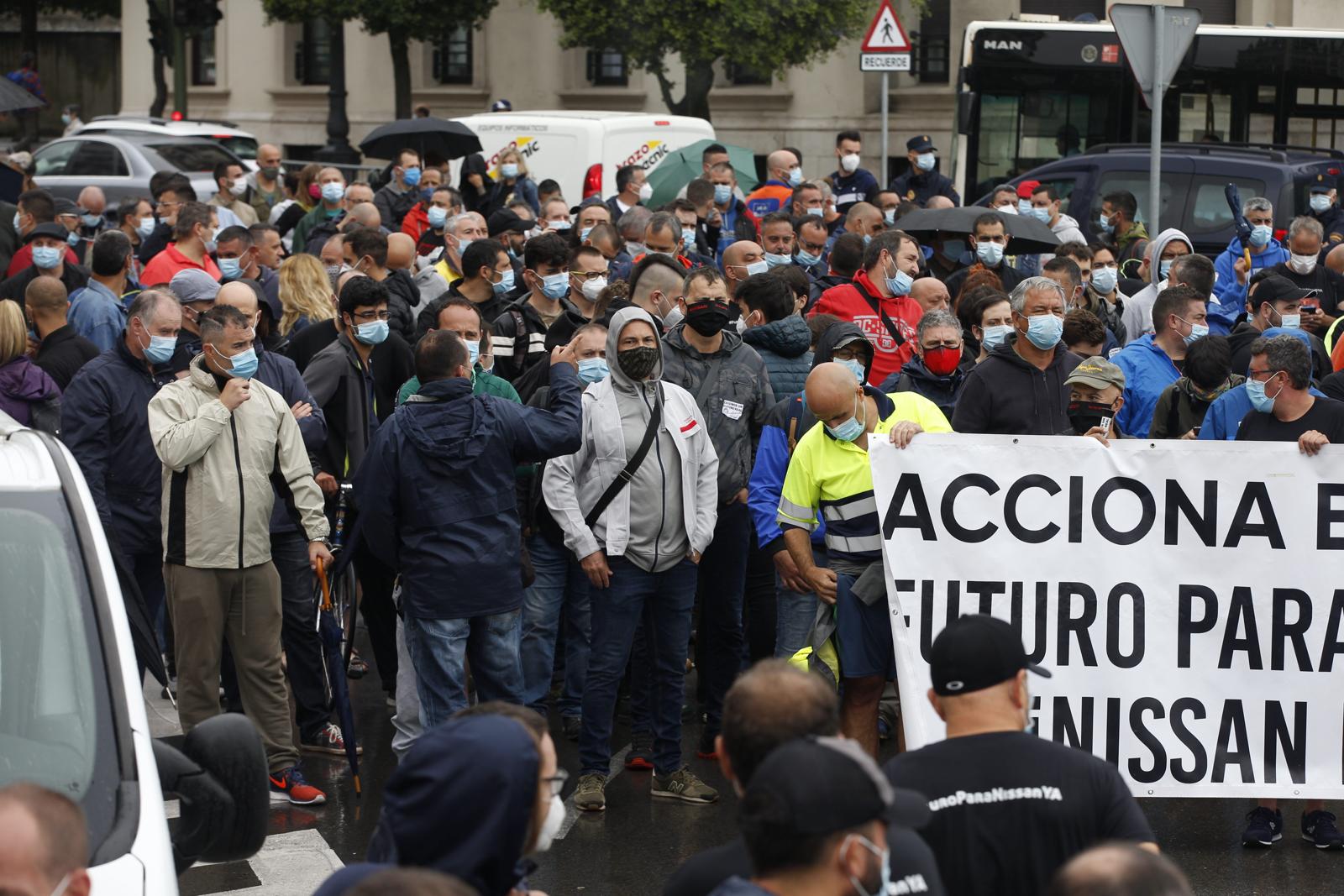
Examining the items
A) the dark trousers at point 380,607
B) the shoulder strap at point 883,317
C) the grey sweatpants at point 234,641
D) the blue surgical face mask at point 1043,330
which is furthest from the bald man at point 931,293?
the grey sweatpants at point 234,641

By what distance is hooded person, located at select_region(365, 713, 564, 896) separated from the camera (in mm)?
3211

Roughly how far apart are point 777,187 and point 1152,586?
33.8ft

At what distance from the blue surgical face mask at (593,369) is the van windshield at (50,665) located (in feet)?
12.0

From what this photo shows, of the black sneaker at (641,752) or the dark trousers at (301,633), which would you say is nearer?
the dark trousers at (301,633)

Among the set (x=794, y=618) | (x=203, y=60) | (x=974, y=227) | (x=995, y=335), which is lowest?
(x=794, y=618)

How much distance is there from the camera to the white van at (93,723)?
13.0 ft

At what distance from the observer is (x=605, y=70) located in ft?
125

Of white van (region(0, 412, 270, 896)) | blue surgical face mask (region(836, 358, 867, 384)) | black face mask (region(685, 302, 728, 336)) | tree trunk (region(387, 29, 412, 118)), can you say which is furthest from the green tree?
white van (region(0, 412, 270, 896))

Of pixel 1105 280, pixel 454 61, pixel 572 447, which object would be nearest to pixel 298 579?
pixel 572 447

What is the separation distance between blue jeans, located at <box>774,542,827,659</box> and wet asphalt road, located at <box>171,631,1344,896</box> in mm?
721

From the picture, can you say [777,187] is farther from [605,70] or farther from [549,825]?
[605,70]

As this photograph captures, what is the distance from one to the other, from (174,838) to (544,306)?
5608 millimetres

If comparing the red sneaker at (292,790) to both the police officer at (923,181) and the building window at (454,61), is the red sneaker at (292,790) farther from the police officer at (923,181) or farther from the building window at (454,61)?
the building window at (454,61)

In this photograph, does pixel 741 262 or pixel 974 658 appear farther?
pixel 741 262
